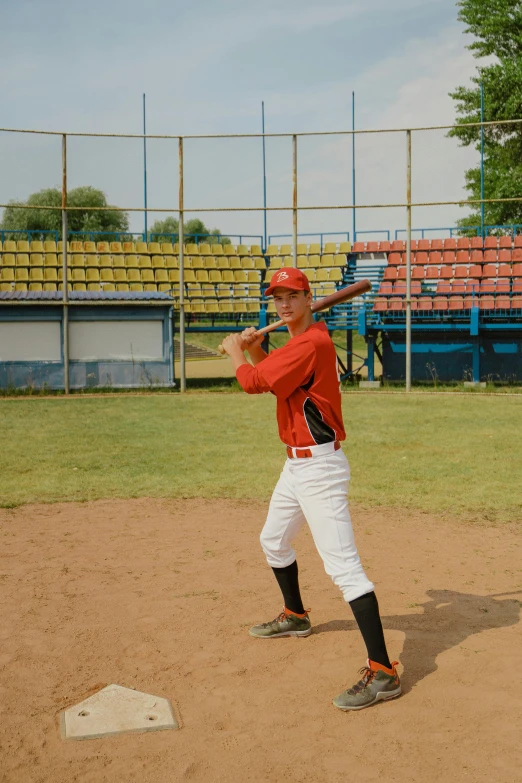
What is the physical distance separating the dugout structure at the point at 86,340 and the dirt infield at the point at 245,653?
1235 centimetres

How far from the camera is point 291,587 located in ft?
15.6

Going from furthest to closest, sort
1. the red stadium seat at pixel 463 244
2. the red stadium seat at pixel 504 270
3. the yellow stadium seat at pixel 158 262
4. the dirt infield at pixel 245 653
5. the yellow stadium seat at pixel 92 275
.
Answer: the yellow stadium seat at pixel 158 262
the yellow stadium seat at pixel 92 275
the red stadium seat at pixel 463 244
the red stadium seat at pixel 504 270
the dirt infield at pixel 245 653

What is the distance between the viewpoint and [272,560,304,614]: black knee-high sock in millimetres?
4727

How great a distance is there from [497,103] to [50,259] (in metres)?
19.3

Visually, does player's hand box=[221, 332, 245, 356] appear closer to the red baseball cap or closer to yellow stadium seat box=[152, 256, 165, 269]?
the red baseball cap

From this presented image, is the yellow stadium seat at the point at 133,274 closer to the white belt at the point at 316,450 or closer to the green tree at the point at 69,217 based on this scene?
the white belt at the point at 316,450

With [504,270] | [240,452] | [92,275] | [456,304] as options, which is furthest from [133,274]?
[240,452]

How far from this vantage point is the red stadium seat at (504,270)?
2166 cm

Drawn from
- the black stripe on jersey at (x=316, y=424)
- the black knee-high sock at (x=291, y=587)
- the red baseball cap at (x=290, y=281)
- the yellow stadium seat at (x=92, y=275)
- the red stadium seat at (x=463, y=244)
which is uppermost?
the red stadium seat at (x=463, y=244)

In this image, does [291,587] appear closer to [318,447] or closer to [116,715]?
[318,447]

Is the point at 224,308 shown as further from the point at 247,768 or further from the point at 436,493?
the point at 247,768

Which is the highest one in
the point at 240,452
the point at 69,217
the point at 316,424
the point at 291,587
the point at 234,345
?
the point at 69,217

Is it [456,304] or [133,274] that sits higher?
[133,274]

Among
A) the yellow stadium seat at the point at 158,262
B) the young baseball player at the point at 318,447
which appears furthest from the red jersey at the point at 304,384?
the yellow stadium seat at the point at 158,262
